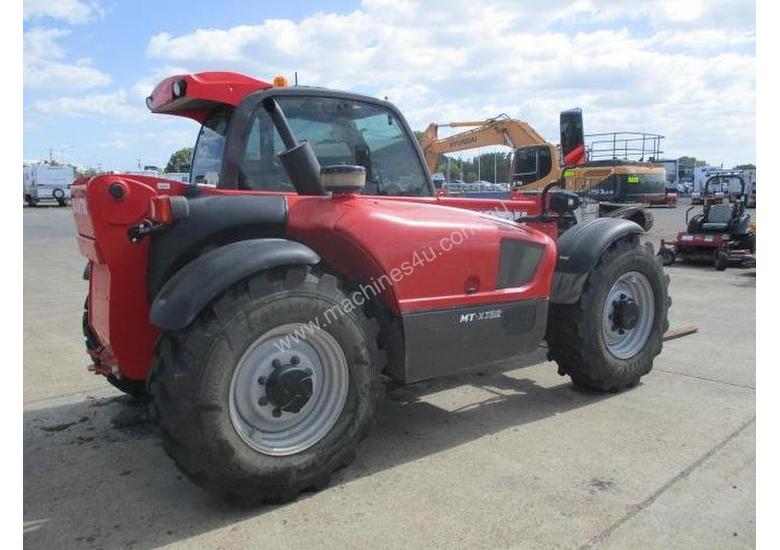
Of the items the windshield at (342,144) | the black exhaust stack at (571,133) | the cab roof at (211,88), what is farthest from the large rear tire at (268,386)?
the black exhaust stack at (571,133)

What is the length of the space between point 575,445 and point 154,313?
2537 millimetres

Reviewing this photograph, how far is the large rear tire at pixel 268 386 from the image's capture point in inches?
116

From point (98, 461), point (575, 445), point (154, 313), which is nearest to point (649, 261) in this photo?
point (575, 445)

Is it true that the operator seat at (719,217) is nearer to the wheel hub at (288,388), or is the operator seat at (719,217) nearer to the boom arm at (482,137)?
the boom arm at (482,137)

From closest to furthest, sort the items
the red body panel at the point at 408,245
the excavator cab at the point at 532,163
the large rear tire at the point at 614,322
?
the red body panel at the point at 408,245, the large rear tire at the point at 614,322, the excavator cab at the point at 532,163

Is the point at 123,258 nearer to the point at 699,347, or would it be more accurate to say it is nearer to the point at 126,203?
the point at 126,203

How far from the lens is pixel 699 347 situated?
6.21m

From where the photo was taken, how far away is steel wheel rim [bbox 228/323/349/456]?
125 inches

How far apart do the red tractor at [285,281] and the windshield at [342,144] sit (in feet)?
0.03

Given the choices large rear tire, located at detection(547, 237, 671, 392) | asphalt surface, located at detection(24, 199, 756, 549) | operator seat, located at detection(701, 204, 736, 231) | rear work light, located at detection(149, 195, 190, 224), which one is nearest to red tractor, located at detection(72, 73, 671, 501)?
rear work light, located at detection(149, 195, 190, 224)

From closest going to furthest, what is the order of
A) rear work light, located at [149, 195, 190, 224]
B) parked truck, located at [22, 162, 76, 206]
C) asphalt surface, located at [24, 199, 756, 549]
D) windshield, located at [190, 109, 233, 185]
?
asphalt surface, located at [24, 199, 756, 549] < rear work light, located at [149, 195, 190, 224] < windshield, located at [190, 109, 233, 185] < parked truck, located at [22, 162, 76, 206]

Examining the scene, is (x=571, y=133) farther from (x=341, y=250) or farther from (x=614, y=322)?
(x=341, y=250)

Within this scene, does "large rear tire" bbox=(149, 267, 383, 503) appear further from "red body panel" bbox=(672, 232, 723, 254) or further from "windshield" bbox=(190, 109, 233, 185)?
"red body panel" bbox=(672, 232, 723, 254)

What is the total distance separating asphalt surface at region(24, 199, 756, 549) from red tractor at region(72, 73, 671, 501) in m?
0.30
